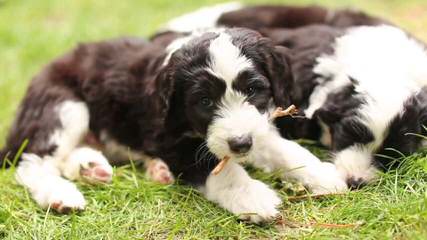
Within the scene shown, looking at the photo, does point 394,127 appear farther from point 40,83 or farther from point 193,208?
point 40,83

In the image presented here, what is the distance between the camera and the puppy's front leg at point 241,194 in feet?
12.6

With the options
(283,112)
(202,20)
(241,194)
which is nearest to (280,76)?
(283,112)

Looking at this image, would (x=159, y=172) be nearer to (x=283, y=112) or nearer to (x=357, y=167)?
(x=283, y=112)

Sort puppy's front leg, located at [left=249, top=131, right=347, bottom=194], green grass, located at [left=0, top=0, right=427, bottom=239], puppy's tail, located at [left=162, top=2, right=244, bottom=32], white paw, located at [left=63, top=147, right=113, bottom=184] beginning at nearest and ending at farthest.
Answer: green grass, located at [left=0, top=0, right=427, bottom=239] → puppy's front leg, located at [left=249, top=131, right=347, bottom=194] → white paw, located at [left=63, top=147, right=113, bottom=184] → puppy's tail, located at [left=162, top=2, right=244, bottom=32]

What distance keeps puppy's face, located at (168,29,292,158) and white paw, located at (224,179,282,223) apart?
0.97ft

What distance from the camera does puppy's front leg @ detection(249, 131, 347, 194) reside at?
4.13 meters

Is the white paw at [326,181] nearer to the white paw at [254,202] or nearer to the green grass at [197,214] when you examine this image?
the green grass at [197,214]

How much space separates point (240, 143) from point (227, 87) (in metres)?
0.41

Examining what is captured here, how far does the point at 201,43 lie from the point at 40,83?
70.5 inches

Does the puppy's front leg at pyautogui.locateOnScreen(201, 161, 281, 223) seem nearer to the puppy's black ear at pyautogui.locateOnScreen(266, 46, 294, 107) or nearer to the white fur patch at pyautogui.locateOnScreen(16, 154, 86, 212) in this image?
the puppy's black ear at pyautogui.locateOnScreen(266, 46, 294, 107)

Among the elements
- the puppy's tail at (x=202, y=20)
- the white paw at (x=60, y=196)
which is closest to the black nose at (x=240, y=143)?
the white paw at (x=60, y=196)

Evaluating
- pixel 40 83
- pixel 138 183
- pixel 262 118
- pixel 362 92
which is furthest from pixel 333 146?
pixel 40 83

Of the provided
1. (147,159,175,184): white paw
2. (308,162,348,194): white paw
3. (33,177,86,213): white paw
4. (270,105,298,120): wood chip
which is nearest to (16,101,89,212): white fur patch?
(33,177,86,213): white paw

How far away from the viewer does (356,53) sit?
469 centimetres
